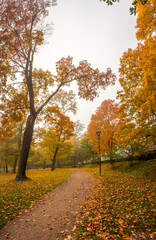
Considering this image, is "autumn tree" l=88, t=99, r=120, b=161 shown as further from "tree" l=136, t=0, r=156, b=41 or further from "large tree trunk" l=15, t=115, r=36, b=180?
"tree" l=136, t=0, r=156, b=41

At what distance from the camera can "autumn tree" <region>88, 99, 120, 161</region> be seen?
59.9 ft

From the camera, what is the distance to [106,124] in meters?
19.4

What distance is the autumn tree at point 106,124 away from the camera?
18.3 m

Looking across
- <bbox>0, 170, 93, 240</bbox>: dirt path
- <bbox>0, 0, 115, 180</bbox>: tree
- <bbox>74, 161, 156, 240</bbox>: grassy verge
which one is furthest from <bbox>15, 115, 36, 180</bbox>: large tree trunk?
<bbox>74, 161, 156, 240</bbox>: grassy verge

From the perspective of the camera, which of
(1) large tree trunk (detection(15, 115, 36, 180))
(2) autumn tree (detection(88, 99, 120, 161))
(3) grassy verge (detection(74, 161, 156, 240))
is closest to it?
(3) grassy verge (detection(74, 161, 156, 240))

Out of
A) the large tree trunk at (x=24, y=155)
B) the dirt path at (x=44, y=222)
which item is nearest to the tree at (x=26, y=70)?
the large tree trunk at (x=24, y=155)

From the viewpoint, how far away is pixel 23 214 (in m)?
4.54

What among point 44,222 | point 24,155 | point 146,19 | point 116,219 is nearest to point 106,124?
point 24,155

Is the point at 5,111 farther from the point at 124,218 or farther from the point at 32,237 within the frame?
the point at 124,218

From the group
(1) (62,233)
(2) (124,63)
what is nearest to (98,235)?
(1) (62,233)

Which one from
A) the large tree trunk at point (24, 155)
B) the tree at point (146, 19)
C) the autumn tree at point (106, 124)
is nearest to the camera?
the tree at point (146, 19)

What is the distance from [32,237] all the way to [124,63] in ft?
37.4

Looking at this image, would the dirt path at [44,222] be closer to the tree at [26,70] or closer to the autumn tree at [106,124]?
the tree at [26,70]

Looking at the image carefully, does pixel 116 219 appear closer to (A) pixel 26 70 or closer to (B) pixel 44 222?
(B) pixel 44 222
